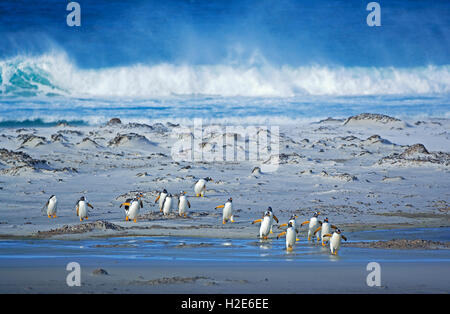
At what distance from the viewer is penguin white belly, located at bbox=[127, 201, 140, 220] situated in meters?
15.7

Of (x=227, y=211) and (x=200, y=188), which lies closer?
(x=227, y=211)

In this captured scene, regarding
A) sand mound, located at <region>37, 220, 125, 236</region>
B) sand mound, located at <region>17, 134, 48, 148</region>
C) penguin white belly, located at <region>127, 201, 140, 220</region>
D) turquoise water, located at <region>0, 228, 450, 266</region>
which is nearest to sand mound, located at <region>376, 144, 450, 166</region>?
turquoise water, located at <region>0, 228, 450, 266</region>

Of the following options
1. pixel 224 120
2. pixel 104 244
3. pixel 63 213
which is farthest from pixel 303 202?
pixel 224 120

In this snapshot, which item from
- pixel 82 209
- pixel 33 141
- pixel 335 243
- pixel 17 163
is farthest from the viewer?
pixel 33 141

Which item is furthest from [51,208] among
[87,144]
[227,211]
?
[87,144]

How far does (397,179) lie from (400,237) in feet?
28.0

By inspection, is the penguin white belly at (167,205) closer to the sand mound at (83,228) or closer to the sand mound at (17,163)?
the sand mound at (83,228)

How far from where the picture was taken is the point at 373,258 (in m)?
11.1

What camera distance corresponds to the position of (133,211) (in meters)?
15.7

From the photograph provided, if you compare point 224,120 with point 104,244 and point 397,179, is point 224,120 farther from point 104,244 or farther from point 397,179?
point 104,244

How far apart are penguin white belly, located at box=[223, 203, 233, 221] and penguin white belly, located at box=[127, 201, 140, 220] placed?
6.47 ft

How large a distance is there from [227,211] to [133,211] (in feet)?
6.98

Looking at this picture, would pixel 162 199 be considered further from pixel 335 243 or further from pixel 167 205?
pixel 335 243

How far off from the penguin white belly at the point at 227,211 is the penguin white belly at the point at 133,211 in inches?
77.6
